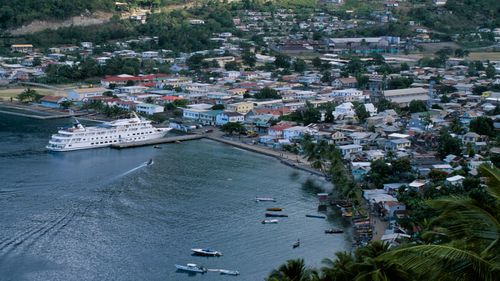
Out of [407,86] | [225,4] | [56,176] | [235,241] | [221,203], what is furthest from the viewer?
[225,4]

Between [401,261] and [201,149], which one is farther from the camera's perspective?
[201,149]

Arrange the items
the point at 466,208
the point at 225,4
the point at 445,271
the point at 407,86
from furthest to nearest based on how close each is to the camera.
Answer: the point at 225,4
the point at 407,86
the point at 466,208
the point at 445,271

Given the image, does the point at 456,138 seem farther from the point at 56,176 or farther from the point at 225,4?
the point at 225,4

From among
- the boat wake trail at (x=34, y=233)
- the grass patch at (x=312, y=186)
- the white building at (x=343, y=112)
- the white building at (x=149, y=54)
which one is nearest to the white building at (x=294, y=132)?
the white building at (x=343, y=112)

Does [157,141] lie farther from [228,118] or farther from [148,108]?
[148,108]

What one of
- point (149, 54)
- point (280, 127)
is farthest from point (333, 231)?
point (149, 54)

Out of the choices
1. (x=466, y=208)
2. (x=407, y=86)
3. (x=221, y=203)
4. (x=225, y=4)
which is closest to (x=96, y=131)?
(x=221, y=203)

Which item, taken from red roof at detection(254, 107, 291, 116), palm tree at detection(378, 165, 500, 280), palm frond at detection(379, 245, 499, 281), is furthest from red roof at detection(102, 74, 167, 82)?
palm frond at detection(379, 245, 499, 281)
